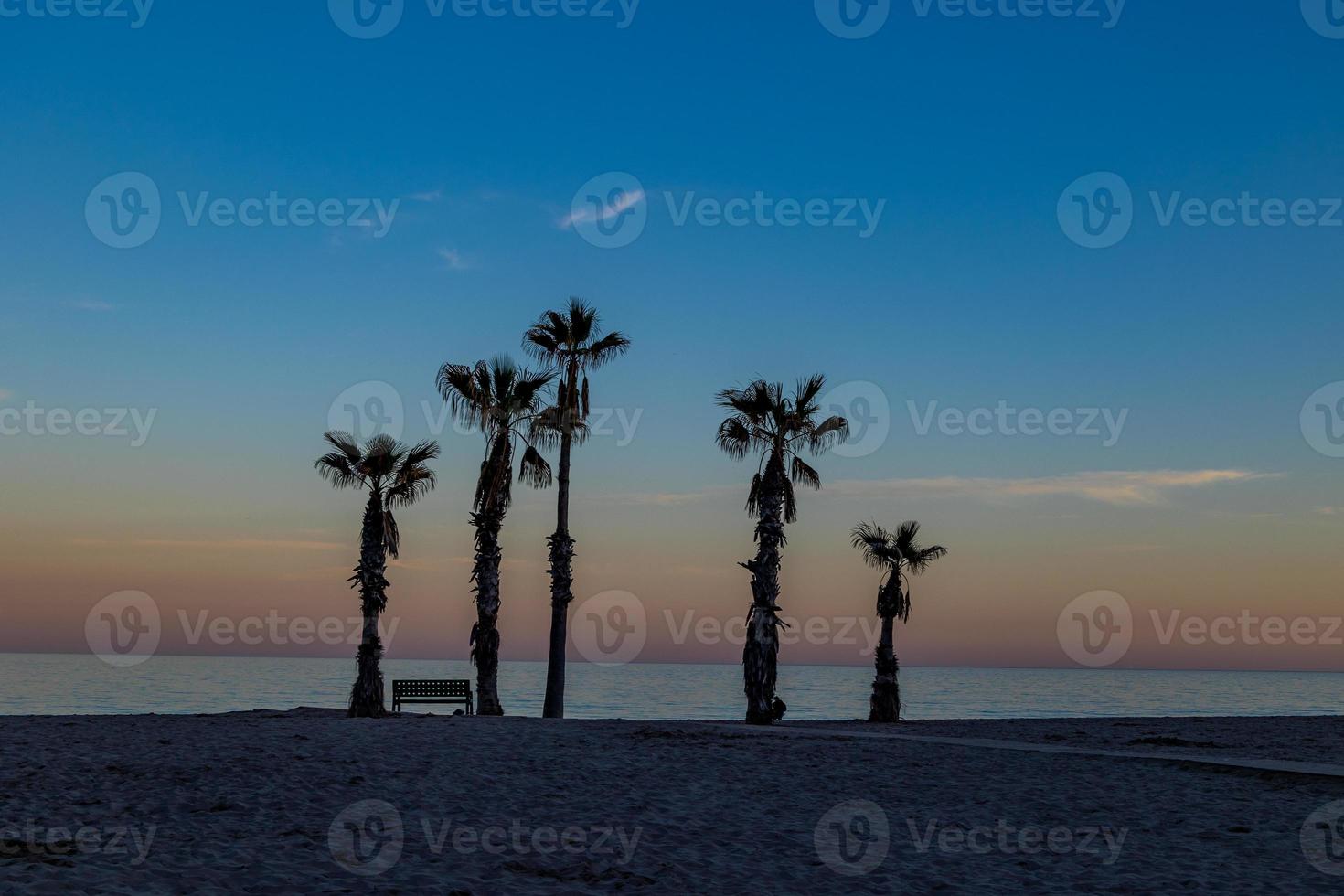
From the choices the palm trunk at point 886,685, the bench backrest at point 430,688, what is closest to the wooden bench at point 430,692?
the bench backrest at point 430,688

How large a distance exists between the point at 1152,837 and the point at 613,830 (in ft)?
21.6

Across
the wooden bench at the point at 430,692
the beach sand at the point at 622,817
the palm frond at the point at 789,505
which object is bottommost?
the wooden bench at the point at 430,692

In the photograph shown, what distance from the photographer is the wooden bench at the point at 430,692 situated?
33.0 m

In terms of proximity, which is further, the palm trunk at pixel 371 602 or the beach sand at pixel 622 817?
the palm trunk at pixel 371 602

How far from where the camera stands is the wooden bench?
33000 millimetres

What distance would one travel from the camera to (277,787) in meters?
14.0

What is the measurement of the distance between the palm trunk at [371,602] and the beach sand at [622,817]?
9.35m

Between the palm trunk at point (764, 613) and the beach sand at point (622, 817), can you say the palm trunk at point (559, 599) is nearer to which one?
the palm trunk at point (764, 613)

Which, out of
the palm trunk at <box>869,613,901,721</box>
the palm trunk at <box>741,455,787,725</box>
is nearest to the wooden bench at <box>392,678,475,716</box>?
the palm trunk at <box>741,455,787,725</box>

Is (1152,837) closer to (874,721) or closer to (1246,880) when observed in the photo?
(1246,880)

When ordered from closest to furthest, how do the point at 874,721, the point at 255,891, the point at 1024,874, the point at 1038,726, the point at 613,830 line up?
the point at 255,891, the point at 1024,874, the point at 613,830, the point at 1038,726, the point at 874,721

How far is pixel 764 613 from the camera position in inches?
1268

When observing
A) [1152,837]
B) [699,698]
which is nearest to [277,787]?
Answer: [1152,837]

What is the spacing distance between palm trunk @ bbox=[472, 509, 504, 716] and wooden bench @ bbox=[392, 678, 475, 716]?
1.92ft
